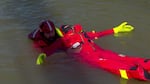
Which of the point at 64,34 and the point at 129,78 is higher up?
the point at 64,34

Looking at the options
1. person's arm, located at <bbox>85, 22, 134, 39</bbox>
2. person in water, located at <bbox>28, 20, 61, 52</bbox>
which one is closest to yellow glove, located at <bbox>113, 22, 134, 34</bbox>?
person's arm, located at <bbox>85, 22, 134, 39</bbox>

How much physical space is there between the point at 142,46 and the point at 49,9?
237 cm

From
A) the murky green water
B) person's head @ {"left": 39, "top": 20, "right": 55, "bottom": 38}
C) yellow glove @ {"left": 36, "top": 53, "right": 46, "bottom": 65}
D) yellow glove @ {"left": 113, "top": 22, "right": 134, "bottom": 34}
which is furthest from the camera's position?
yellow glove @ {"left": 113, "top": 22, "right": 134, "bottom": 34}

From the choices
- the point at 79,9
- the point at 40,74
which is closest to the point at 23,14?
the point at 79,9

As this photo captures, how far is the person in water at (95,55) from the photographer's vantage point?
5.46 m

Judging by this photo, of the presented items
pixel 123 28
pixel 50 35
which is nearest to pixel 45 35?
pixel 50 35

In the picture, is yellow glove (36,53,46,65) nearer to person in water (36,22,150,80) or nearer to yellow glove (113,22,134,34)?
person in water (36,22,150,80)

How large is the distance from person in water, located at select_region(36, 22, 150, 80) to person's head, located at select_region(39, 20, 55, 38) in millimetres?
153

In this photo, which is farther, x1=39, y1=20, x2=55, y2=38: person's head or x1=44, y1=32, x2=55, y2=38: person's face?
x1=44, y1=32, x2=55, y2=38: person's face

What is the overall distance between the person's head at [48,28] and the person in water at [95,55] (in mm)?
153

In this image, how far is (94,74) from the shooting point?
A: 227 inches

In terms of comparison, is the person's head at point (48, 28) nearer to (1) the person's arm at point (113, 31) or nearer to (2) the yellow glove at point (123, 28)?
(1) the person's arm at point (113, 31)

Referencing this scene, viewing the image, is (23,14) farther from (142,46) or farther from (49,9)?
(142,46)

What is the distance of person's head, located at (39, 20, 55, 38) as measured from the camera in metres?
6.07
